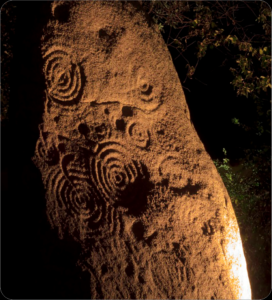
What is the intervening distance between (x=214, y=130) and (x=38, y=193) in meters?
3.21

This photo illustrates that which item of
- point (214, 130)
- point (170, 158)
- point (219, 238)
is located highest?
point (214, 130)

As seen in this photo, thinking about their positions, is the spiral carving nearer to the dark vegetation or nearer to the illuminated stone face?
the illuminated stone face

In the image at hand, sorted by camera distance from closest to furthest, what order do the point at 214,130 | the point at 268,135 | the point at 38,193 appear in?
the point at 38,193
the point at 268,135
the point at 214,130

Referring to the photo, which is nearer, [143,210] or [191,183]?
[143,210]

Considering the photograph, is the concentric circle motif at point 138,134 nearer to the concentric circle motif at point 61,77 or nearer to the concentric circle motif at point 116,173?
the concentric circle motif at point 116,173

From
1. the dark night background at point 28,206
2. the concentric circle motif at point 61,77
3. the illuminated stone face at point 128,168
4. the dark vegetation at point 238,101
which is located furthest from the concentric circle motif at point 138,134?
the dark vegetation at point 238,101

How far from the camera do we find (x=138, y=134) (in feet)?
7.49

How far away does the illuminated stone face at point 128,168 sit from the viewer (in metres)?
2.06

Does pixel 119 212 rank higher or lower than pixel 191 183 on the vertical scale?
lower

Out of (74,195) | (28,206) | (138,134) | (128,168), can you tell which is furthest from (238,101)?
(28,206)

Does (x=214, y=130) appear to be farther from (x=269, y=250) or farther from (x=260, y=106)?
(x=269, y=250)

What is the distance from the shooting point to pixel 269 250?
418 centimetres

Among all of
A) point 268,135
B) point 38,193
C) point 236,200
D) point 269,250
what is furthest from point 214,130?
point 38,193

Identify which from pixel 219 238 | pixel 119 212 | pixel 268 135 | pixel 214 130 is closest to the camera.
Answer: pixel 119 212
